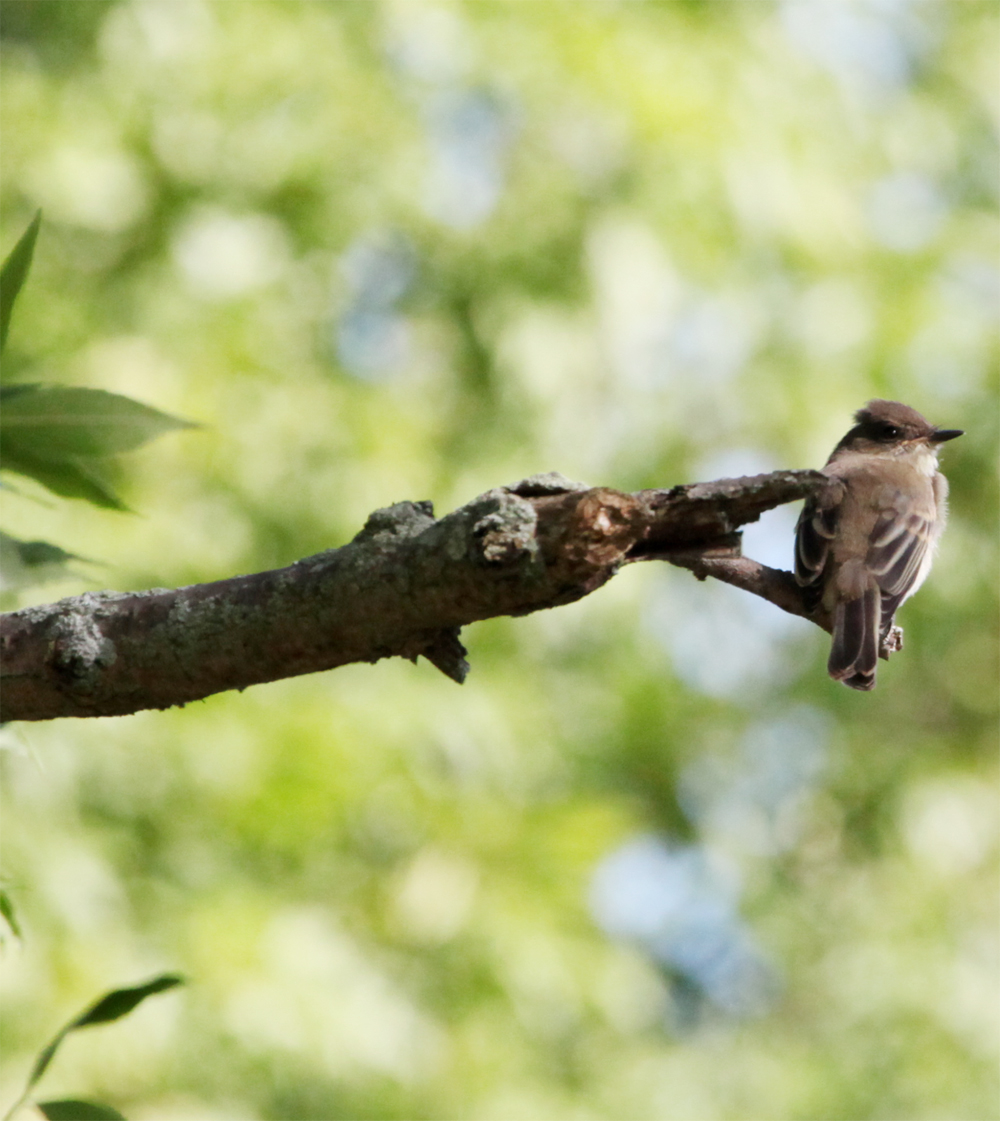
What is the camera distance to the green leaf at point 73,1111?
138 centimetres

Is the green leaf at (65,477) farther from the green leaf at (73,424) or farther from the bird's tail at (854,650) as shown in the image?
the bird's tail at (854,650)

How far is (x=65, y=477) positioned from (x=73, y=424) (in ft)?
0.25

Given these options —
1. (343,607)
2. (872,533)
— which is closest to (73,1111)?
(343,607)

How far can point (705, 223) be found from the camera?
596 cm

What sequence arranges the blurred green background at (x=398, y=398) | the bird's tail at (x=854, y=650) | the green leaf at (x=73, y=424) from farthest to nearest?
1. the blurred green background at (x=398, y=398)
2. the bird's tail at (x=854, y=650)
3. the green leaf at (x=73, y=424)

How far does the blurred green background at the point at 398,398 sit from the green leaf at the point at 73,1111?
311cm

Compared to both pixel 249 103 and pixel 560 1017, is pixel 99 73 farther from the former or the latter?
pixel 560 1017

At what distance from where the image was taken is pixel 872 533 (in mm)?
3885

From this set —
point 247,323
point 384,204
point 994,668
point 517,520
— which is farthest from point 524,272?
point 994,668

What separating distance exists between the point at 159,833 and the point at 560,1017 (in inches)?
79.2

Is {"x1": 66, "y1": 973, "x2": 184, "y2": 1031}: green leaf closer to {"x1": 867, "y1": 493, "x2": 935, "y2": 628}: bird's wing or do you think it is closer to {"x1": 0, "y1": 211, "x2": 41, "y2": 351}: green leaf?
{"x1": 0, "y1": 211, "x2": 41, "y2": 351}: green leaf

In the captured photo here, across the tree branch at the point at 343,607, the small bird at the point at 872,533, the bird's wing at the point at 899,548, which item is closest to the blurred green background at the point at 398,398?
the small bird at the point at 872,533

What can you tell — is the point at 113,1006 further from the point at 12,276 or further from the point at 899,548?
the point at 899,548

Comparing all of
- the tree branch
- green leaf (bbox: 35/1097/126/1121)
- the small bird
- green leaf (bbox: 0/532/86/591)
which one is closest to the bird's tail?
the small bird
